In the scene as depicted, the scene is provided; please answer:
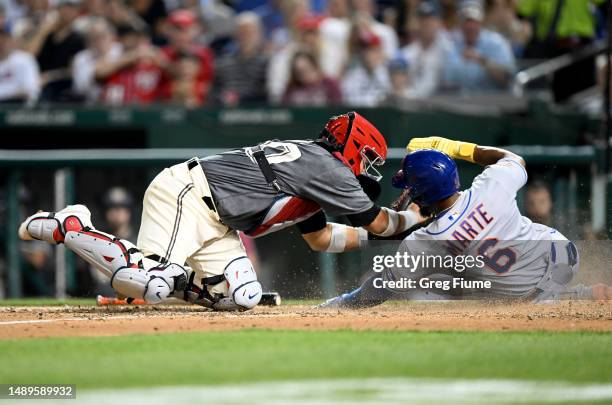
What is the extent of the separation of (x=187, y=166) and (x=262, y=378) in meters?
2.73

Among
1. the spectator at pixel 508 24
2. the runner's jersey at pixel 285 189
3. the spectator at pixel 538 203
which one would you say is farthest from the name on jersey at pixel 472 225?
the spectator at pixel 508 24

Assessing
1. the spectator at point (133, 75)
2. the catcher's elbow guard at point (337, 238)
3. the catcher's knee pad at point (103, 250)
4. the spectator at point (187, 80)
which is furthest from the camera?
the spectator at point (133, 75)

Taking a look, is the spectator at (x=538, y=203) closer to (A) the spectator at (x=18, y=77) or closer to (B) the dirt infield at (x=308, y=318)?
(B) the dirt infield at (x=308, y=318)

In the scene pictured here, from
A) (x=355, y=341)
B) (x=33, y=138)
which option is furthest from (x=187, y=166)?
(x=33, y=138)

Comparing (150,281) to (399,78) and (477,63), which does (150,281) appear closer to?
(399,78)

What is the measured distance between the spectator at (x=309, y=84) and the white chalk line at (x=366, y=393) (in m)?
7.96

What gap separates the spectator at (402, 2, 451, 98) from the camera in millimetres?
13258

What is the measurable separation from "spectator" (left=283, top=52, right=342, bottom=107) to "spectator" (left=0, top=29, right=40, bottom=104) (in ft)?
9.55

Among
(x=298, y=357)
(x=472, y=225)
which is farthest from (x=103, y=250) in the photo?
(x=472, y=225)

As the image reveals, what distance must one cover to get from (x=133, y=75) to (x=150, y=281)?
6.65m

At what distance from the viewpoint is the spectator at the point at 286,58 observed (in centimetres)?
1322

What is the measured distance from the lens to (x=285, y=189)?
748cm

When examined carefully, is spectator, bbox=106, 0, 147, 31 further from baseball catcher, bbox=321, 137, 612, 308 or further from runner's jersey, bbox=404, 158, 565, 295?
runner's jersey, bbox=404, 158, 565, 295

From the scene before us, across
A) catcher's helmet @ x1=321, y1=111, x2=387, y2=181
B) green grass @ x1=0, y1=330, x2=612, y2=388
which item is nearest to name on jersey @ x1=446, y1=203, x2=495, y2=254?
catcher's helmet @ x1=321, y1=111, x2=387, y2=181
